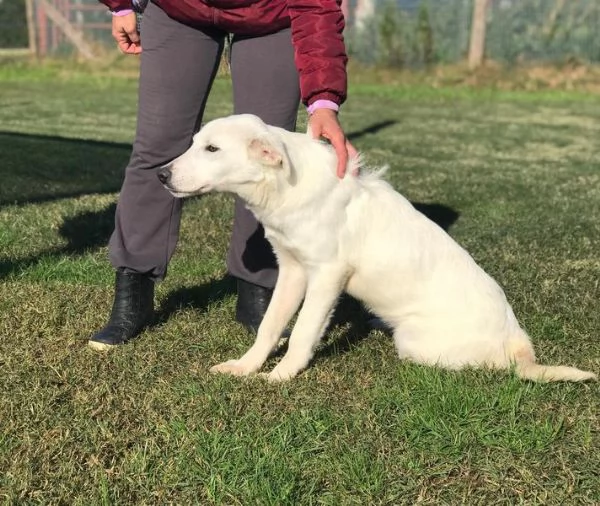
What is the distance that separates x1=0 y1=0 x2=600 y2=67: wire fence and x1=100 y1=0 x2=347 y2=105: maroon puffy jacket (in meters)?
17.6

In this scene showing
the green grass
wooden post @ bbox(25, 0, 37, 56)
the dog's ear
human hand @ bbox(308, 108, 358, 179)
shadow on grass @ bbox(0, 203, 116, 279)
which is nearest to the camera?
the green grass

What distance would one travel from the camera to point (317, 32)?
3.04 meters

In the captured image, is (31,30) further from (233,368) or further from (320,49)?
(233,368)

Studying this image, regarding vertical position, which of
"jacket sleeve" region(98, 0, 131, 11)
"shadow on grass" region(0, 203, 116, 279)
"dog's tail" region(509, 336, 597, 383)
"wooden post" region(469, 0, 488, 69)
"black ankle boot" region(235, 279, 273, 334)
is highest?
"jacket sleeve" region(98, 0, 131, 11)

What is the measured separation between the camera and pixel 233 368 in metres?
3.13

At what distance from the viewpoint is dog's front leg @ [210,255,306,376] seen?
321cm

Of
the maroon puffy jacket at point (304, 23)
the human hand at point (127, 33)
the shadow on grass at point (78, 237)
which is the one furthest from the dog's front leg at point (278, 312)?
the shadow on grass at point (78, 237)

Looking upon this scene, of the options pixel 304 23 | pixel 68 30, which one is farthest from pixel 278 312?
pixel 68 30

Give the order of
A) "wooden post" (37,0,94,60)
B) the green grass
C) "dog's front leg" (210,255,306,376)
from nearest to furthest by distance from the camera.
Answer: the green grass
"dog's front leg" (210,255,306,376)
"wooden post" (37,0,94,60)

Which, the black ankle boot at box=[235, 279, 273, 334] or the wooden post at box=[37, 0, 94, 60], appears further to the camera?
the wooden post at box=[37, 0, 94, 60]

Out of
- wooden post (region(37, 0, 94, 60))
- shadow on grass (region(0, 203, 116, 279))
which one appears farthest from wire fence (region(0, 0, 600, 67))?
shadow on grass (region(0, 203, 116, 279))

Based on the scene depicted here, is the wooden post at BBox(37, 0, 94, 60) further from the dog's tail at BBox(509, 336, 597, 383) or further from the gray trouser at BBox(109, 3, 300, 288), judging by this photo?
the dog's tail at BBox(509, 336, 597, 383)

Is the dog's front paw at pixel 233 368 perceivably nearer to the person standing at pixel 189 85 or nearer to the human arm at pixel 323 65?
the person standing at pixel 189 85

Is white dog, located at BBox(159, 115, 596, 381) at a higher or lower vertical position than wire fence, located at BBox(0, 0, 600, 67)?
higher
